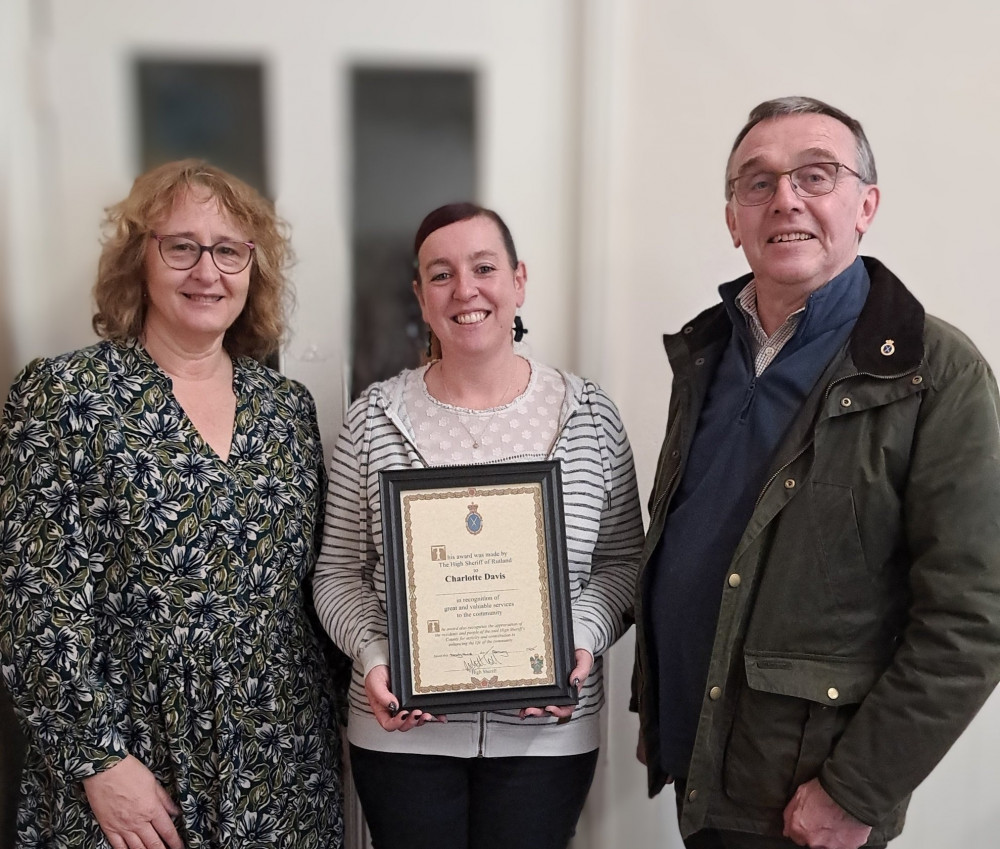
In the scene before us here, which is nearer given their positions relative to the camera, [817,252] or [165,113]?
[817,252]

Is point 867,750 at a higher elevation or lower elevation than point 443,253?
lower

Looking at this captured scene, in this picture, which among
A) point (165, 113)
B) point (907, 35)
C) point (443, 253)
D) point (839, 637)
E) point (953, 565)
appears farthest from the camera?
point (165, 113)

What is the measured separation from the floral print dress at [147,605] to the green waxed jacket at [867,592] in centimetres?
82

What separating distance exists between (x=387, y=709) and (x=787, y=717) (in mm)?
660

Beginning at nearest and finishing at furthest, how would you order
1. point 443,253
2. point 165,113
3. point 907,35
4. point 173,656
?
point 173,656 → point 443,253 → point 907,35 → point 165,113

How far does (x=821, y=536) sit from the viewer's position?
51.7 inches

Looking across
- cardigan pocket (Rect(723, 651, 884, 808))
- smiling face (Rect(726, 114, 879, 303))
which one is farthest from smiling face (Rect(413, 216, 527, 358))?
cardigan pocket (Rect(723, 651, 884, 808))

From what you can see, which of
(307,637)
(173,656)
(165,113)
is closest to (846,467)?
(307,637)

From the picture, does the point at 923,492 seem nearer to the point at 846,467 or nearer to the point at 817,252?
the point at 846,467

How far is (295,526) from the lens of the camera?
5.52 feet

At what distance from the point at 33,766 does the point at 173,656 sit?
0.38m

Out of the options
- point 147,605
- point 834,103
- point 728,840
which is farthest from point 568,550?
point 834,103
